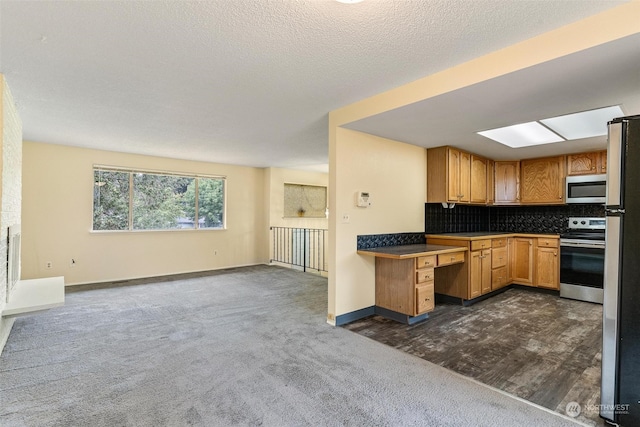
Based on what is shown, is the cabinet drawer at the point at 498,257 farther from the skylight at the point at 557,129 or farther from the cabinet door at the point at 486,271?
the skylight at the point at 557,129

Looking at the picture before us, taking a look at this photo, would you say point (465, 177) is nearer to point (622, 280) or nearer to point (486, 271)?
point (486, 271)

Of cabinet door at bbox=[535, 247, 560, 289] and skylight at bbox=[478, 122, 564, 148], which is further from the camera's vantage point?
cabinet door at bbox=[535, 247, 560, 289]

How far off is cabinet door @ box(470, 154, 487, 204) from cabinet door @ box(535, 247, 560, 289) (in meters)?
1.16

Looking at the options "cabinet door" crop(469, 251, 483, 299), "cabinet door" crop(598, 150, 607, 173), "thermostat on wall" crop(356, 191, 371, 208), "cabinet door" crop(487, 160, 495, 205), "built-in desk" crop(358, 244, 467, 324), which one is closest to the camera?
"built-in desk" crop(358, 244, 467, 324)

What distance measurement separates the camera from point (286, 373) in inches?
92.4

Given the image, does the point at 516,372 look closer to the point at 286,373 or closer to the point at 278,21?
the point at 286,373

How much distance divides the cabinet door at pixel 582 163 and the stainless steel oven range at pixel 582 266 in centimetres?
82

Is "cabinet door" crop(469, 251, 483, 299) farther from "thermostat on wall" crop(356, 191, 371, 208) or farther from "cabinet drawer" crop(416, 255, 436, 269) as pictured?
"thermostat on wall" crop(356, 191, 371, 208)

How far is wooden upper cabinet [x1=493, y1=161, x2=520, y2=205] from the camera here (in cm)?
534

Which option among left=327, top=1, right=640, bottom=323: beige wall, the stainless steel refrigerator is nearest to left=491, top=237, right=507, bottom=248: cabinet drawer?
left=327, top=1, right=640, bottom=323: beige wall

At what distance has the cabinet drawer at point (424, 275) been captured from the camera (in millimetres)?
3393

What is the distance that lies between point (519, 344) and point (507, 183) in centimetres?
332

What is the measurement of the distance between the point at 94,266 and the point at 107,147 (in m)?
2.08

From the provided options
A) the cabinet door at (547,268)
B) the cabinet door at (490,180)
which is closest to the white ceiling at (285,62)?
the cabinet door at (490,180)
